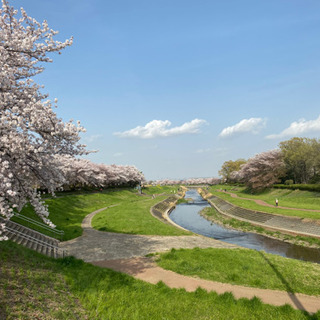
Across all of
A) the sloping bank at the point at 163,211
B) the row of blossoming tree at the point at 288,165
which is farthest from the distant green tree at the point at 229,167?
the sloping bank at the point at 163,211

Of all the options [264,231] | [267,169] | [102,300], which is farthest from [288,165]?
[102,300]

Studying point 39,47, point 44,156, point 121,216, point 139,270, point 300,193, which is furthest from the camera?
point 300,193

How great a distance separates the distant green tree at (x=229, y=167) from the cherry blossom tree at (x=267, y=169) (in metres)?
54.4

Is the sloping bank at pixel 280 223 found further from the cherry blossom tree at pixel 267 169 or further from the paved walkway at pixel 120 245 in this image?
the cherry blossom tree at pixel 267 169

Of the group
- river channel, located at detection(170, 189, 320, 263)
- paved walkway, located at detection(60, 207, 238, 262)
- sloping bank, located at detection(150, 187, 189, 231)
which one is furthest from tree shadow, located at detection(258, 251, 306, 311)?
sloping bank, located at detection(150, 187, 189, 231)

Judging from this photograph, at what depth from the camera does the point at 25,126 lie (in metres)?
9.45

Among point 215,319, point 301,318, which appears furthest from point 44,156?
point 301,318

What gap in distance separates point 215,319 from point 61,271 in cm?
871

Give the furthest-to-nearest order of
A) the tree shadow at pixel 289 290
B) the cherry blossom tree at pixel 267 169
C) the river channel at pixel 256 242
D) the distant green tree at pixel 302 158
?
the cherry blossom tree at pixel 267 169 → the distant green tree at pixel 302 158 → the river channel at pixel 256 242 → the tree shadow at pixel 289 290

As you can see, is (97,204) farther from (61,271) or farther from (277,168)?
(277,168)

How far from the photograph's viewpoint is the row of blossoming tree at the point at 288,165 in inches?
2235

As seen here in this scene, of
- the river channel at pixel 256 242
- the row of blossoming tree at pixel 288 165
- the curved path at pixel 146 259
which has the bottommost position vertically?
the river channel at pixel 256 242

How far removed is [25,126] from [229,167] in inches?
5366

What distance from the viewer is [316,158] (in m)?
53.7
